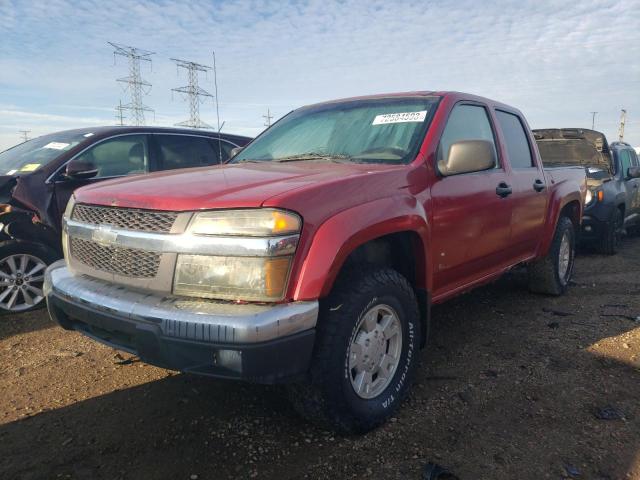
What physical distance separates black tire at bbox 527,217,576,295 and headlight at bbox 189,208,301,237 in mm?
3703

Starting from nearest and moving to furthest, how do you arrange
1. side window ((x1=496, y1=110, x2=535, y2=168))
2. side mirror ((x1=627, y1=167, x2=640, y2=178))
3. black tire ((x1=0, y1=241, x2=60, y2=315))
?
side window ((x1=496, y1=110, x2=535, y2=168))
black tire ((x1=0, y1=241, x2=60, y2=315))
side mirror ((x1=627, y1=167, x2=640, y2=178))

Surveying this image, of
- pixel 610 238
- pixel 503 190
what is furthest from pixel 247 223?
pixel 610 238

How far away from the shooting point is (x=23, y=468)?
241 cm

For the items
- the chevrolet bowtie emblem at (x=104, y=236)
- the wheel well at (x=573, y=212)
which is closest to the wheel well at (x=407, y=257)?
the chevrolet bowtie emblem at (x=104, y=236)

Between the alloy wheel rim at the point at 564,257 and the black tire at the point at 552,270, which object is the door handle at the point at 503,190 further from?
the alloy wheel rim at the point at 564,257

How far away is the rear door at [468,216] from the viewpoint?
3.23 metres

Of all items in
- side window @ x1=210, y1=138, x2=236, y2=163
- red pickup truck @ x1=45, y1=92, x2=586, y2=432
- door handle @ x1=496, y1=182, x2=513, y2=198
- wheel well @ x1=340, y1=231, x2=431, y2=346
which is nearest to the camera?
red pickup truck @ x1=45, y1=92, x2=586, y2=432

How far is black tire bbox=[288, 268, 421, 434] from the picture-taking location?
7.86ft

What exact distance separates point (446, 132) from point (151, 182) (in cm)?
192

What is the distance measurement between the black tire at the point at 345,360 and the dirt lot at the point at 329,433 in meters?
0.14

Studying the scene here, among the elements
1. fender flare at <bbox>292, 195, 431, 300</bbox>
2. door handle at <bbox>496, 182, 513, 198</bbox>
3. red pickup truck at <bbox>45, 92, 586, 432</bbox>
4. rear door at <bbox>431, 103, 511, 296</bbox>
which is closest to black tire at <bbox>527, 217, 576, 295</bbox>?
rear door at <bbox>431, 103, 511, 296</bbox>

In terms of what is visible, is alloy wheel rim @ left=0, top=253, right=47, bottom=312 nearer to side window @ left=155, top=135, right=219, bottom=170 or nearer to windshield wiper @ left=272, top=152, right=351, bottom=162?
side window @ left=155, top=135, right=219, bottom=170

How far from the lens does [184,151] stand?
227 inches

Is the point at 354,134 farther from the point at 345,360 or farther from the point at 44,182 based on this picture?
the point at 44,182
